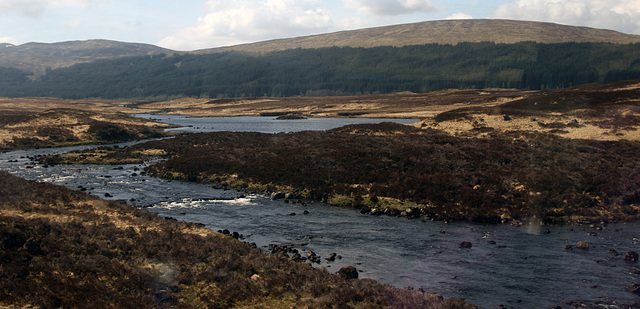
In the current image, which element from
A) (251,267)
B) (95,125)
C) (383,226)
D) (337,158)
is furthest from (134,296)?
(95,125)

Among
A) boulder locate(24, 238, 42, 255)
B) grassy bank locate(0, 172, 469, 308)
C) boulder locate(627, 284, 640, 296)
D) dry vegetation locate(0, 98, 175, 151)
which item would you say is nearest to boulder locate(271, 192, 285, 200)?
grassy bank locate(0, 172, 469, 308)

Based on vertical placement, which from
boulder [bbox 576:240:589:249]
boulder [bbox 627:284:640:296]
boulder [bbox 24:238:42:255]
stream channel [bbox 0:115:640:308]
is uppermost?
boulder [bbox 24:238:42:255]

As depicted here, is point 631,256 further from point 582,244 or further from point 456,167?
point 456,167

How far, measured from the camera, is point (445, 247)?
91.0 ft

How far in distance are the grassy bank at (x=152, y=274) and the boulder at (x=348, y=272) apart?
1.82 ft

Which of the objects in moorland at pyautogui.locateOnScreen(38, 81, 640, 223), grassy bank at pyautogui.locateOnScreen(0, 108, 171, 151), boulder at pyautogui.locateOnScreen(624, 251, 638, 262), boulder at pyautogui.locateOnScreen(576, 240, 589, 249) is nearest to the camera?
boulder at pyautogui.locateOnScreen(624, 251, 638, 262)

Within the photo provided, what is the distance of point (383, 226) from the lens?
107ft

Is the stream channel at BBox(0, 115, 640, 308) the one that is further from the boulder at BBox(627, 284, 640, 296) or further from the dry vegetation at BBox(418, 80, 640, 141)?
the dry vegetation at BBox(418, 80, 640, 141)

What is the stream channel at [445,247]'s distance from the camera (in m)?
21.5

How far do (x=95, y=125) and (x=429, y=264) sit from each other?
3524 inches

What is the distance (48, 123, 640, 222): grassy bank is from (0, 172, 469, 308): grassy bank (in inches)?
660

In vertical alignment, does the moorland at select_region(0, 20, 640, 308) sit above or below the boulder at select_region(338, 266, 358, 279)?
above

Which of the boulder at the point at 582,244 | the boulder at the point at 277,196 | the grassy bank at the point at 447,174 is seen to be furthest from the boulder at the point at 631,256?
the boulder at the point at 277,196

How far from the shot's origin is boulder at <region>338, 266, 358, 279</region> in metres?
22.4
